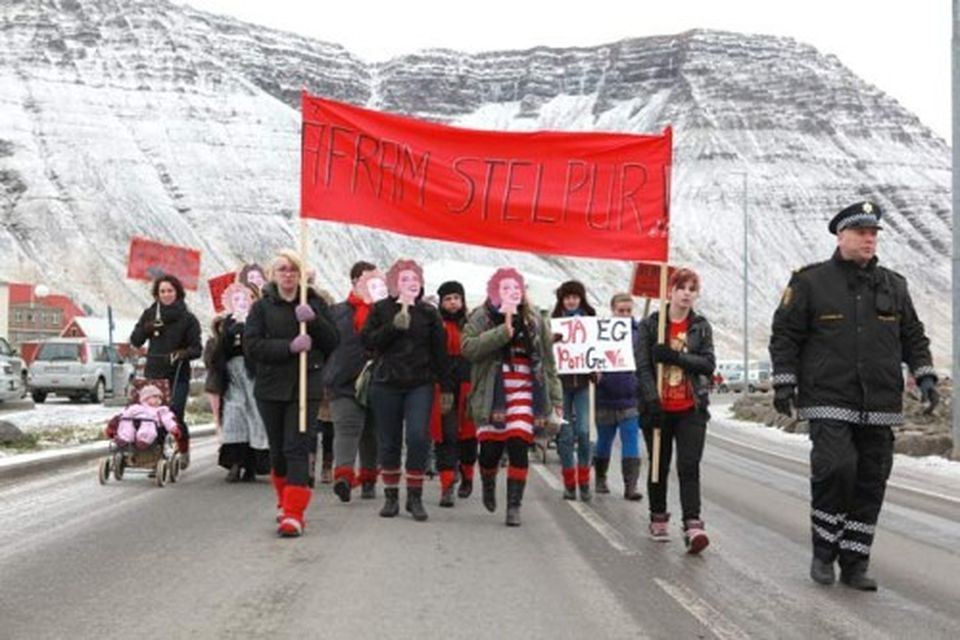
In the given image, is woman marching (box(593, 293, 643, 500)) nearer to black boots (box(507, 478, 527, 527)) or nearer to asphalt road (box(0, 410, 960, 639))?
asphalt road (box(0, 410, 960, 639))

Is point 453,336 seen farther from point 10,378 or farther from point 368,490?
point 10,378

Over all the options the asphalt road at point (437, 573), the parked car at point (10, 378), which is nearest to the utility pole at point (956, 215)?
the asphalt road at point (437, 573)

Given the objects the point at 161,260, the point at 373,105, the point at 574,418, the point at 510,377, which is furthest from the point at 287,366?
the point at 373,105

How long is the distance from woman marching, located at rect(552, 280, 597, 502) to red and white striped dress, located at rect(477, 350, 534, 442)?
5.49 ft

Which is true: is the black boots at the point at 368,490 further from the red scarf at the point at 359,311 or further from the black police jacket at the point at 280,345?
the black police jacket at the point at 280,345

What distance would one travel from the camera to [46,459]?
12609mm

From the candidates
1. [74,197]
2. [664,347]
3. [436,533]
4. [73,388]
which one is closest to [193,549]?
[436,533]

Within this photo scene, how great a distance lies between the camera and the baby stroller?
11.2 meters

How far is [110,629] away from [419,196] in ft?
16.1

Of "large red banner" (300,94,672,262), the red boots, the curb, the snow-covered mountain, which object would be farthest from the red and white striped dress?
the snow-covered mountain

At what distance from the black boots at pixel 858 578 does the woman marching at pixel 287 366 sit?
11.4 ft

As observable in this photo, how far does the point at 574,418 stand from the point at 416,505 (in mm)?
2285

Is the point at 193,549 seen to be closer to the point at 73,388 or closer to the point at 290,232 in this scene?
the point at 73,388

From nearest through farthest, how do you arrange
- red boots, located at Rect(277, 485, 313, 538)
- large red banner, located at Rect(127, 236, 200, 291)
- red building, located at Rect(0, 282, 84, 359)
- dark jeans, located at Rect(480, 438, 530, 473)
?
red boots, located at Rect(277, 485, 313, 538)
dark jeans, located at Rect(480, 438, 530, 473)
large red banner, located at Rect(127, 236, 200, 291)
red building, located at Rect(0, 282, 84, 359)
